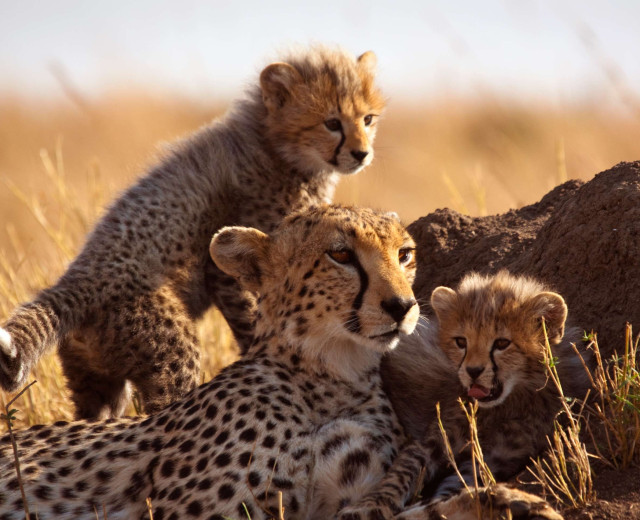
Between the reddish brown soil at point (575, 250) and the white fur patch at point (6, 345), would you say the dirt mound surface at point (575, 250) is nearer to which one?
the reddish brown soil at point (575, 250)

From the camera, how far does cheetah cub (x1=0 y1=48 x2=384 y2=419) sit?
11.0 feet

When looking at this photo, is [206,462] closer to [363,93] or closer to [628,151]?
[363,93]

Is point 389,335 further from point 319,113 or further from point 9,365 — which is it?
point 319,113

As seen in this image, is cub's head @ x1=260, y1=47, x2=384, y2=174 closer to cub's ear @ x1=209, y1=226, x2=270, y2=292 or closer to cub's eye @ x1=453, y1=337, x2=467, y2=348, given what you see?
cub's ear @ x1=209, y1=226, x2=270, y2=292

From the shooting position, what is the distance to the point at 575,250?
3.02m

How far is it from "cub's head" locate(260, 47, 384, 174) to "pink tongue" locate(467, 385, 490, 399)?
175 cm

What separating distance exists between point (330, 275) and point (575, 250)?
0.89 metres

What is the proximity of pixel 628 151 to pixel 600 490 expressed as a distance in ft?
23.4

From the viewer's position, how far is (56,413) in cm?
388

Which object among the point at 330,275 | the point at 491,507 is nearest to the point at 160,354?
the point at 330,275

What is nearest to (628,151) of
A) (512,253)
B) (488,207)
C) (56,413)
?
(488,207)

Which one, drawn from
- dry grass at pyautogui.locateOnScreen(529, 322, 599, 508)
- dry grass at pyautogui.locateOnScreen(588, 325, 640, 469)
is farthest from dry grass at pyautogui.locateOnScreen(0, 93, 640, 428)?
dry grass at pyautogui.locateOnScreen(529, 322, 599, 508)

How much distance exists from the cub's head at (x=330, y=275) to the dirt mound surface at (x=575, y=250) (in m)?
0.57

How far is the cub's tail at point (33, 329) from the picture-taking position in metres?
2.96
